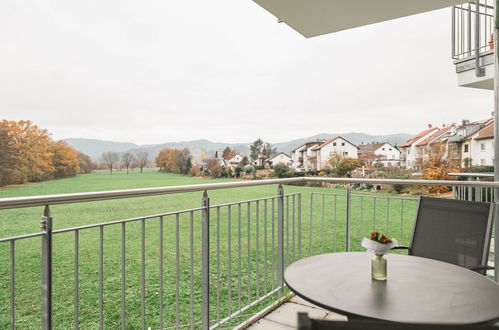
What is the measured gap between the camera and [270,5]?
123 inches

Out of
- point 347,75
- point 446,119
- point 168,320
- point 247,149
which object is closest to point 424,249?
point 168,320

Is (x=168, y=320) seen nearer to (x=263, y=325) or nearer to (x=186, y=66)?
(x=263, y=325)

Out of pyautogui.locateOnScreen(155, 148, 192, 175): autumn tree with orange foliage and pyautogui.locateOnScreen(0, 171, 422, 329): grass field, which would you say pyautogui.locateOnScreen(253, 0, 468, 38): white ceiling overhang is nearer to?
pyautogui.locateOnScreen(0, 171, 422, 329): grass field

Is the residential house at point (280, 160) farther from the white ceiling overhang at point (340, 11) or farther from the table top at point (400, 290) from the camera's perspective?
the table top at point (400, 290)

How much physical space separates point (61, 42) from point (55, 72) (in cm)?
203

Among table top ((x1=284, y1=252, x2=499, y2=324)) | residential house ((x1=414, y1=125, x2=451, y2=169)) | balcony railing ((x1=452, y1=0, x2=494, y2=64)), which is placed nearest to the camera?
table top ((x1=284, y1=252, x2=499, y2=324))

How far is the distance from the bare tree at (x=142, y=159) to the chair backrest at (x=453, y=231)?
1132 cm

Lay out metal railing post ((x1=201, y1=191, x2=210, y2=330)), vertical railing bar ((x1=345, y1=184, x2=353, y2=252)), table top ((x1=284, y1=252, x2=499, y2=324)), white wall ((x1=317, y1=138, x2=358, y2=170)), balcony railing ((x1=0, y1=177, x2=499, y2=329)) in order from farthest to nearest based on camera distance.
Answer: white wall ((x1=317, y1=138, x2=358, y2=170)) < vertical railing bar ((x1=345, y1=184, x2=353, y2=252)) < metal railing post ((x1=201, y1=191, x2=210, y2=330)) < balcony railing ((x1=0, y1=177, x2=499, y2=329)) < table top ((x1=284, y1=252, x2=499, y2=324))

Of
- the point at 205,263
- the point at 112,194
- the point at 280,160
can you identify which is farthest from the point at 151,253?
the point at 112,194

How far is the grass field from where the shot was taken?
9.21ft

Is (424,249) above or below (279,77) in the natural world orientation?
below

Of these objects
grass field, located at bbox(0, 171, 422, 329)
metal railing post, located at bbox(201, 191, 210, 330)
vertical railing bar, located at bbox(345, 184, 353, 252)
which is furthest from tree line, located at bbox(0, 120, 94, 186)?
metal railing post, located at bbox(201, 191, 210, 330)

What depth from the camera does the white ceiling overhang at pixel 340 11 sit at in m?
3.06

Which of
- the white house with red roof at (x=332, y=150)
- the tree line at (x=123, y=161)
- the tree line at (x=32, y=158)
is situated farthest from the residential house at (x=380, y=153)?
the tree line at (x=32, y=158)
